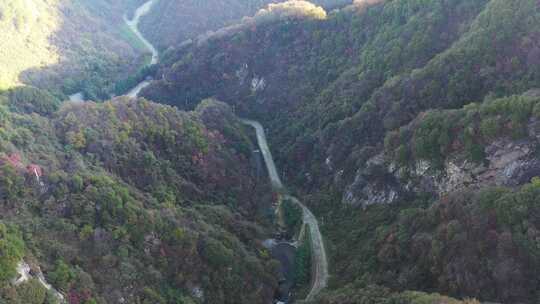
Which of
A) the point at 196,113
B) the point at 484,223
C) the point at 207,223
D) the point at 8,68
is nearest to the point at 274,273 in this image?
the point at 207,223

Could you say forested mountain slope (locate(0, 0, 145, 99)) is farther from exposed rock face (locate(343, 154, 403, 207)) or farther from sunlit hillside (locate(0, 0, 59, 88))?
exposed rock face (locate(343, 154, 403, 207))

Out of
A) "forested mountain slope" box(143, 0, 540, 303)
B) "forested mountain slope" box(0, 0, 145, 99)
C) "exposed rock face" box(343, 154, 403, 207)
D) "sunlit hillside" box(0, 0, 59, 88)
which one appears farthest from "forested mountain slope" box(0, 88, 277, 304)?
"sunlit hillside" box(0, 0, 59, 88)

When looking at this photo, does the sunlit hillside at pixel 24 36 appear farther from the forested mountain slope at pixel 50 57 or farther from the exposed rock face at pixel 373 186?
the exposed rock face at pixel 373 186

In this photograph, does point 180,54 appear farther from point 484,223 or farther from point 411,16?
point 484,223

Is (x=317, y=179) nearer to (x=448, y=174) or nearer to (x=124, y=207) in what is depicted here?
(x=448, y=174)

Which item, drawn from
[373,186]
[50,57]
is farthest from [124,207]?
[50,57]
